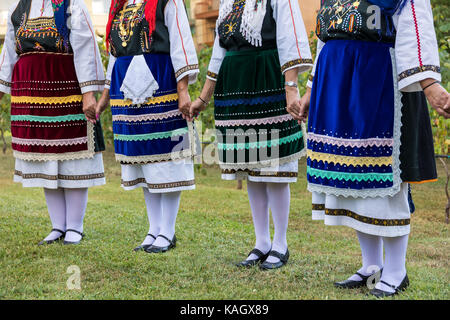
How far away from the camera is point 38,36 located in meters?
3.85

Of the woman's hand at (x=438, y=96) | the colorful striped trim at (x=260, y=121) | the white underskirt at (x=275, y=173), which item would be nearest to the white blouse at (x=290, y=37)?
the colorful striped trim at (x=260, y=121)

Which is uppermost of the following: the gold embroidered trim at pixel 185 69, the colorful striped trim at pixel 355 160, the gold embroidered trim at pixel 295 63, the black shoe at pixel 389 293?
the gold embroidered trim at pixel 295 63

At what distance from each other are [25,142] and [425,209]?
4.31 metres

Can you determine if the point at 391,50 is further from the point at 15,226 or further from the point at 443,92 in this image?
the point at 15,226

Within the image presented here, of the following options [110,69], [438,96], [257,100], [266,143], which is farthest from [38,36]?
[438,96]

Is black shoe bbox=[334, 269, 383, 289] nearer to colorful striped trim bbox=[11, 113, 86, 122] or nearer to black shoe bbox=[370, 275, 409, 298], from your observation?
black shoe bbox=[370, 275, 409, 298]

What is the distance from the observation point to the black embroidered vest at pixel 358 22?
251 centimetres

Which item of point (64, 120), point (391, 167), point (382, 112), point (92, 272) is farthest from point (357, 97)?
point (64, 120)

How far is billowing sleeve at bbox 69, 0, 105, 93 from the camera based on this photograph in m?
3.87

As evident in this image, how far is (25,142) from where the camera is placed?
402cm

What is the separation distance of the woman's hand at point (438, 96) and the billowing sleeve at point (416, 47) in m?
0.04

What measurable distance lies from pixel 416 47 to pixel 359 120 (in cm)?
41

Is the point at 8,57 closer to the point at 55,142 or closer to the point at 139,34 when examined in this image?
the point at 55,142

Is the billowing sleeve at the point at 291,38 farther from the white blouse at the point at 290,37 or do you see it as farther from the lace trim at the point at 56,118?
the lace trim at the point at 56,118
